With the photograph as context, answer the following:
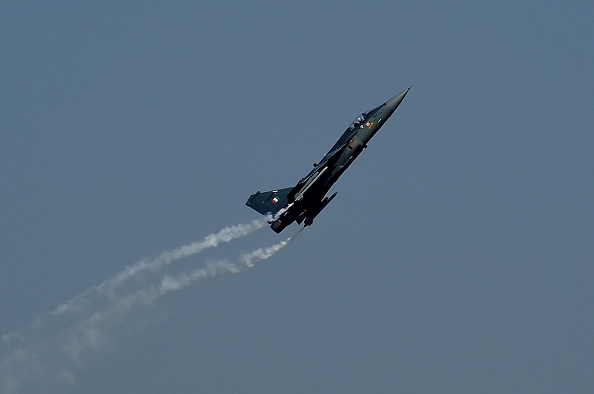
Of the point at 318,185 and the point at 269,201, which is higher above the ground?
the point at 269,201

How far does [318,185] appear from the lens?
12506 cm

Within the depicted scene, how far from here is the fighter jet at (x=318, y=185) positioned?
410 ft

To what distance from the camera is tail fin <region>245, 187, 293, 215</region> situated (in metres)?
127

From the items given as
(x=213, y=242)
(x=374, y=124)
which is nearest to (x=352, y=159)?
(x=374, y=124)

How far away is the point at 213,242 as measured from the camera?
433 ft

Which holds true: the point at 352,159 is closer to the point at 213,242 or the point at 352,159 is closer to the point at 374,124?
the point at 374,124

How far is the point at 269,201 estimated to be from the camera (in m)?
127

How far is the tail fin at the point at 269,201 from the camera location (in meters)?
127

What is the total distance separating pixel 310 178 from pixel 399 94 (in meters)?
10.4

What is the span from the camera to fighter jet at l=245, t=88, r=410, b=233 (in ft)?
410

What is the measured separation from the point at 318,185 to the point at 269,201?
171 inches

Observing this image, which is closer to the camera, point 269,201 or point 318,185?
point 318,185

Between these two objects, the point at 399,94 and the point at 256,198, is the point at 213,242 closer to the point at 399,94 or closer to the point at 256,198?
the point at 256,198

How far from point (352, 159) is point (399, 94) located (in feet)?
22.1
